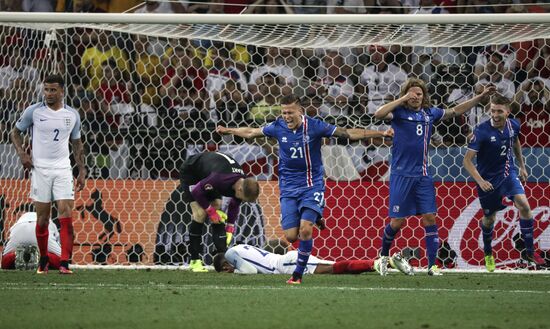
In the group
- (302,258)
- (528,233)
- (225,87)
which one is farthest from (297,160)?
(225,87)

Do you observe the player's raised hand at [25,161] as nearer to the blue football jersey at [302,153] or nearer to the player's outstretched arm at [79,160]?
the player's outstretched arm at [79,160]

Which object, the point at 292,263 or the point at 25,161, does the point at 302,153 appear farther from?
the point at 25,161

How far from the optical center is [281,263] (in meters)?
11.6

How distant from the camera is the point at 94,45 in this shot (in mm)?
14062

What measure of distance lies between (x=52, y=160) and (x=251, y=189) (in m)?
2.08

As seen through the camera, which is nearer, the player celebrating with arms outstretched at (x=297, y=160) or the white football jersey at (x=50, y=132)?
the player celebrating with arms outstretched at (x=297, y=160)

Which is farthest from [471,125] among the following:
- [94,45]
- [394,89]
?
[94,45]

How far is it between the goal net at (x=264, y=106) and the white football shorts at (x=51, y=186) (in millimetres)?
1666

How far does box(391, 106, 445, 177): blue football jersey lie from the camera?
1139 cm

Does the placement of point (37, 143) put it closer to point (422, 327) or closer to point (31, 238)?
point (31, 238)

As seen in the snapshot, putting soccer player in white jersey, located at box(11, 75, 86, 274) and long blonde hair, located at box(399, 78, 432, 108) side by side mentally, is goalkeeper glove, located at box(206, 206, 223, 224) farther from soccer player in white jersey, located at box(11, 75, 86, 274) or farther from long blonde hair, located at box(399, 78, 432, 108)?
long blonde hair, located at box(399, 78, 432, 108)

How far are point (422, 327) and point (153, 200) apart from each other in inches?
267

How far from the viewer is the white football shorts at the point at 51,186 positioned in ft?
36.2

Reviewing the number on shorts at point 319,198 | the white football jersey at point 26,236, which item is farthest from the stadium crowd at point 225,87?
the number on shorts at point 319,198
